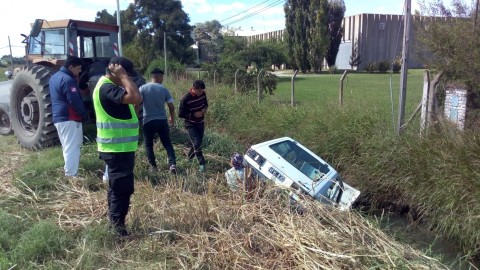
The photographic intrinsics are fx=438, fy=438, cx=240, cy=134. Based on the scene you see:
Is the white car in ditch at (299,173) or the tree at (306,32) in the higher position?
the tree at (306,32)

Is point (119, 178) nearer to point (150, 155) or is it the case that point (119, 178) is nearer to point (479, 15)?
point (150, 155)

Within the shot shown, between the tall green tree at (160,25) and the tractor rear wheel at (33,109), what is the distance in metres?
29.3

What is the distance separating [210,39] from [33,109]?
46946 millimetres

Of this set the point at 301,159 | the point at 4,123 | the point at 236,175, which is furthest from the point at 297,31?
the point at 236,175

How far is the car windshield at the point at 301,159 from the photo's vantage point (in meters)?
5.42

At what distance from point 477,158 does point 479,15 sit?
2.78 m

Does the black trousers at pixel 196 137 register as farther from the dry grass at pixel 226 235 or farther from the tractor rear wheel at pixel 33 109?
the tractor rear wheel at pixel 33 109

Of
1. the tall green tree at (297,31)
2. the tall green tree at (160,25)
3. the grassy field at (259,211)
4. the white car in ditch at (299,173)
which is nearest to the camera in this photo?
the grassy field at (259,211)

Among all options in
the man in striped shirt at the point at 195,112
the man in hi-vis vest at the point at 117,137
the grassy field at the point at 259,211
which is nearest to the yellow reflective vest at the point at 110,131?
the man in hi-vis vest at the point at 117,137

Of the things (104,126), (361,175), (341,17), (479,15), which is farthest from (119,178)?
(341,17)

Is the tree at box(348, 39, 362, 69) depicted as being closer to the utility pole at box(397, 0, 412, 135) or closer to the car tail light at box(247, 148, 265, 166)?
the utility pole at box(397, 0, 412, 135)

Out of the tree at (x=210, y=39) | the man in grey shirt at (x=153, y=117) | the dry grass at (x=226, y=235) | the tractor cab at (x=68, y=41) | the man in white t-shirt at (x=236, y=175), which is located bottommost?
the dry grass at (x=226, y=235)

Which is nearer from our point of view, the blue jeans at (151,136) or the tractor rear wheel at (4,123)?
the blue jeans at (151,136)

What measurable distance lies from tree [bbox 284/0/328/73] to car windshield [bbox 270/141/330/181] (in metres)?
36.2
